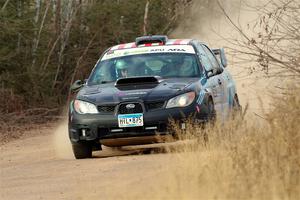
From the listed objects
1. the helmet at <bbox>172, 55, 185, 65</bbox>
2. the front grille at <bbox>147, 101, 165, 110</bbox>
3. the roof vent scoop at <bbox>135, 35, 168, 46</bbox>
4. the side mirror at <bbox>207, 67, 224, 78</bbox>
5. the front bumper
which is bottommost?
the front bumper

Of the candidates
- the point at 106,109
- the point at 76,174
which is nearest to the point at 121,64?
the point at 106,109

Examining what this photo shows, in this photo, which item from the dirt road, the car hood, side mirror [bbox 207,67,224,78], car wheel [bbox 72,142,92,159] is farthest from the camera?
side mirror [bbox 207,67,224,78]

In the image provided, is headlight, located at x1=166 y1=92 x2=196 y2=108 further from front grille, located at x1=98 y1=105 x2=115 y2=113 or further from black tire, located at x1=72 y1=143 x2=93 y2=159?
black tire, located at x1=72 y1=143 x2=93 y2=159

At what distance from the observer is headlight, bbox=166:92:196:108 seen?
42.2ft

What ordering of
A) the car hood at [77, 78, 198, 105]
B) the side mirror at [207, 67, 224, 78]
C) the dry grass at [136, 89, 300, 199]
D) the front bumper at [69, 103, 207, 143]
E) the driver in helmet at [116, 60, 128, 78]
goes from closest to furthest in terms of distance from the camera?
the dry grass at [136, 89, 300, 199], the front bumper at [69, 103, 207, 143], the car hood at [77, 78, 198, 105], the side mirror at [207, 67, 224, 78], the driver in helmet at [116, 60, 128, 78]

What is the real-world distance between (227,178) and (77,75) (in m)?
19.1

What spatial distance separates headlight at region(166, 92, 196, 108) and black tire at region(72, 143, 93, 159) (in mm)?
1395

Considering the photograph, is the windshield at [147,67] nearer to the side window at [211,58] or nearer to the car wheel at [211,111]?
the car wheel at [211,111]

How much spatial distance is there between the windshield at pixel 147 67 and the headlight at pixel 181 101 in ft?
3.77

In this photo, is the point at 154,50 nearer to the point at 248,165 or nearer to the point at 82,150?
the point at 82,150

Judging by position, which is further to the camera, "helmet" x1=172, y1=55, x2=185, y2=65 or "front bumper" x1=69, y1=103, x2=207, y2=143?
"helmet" x1=172, y1=55, x2=185, y2=65

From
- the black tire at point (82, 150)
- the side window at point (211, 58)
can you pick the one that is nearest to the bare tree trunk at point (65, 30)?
the side window at point (211, 58)

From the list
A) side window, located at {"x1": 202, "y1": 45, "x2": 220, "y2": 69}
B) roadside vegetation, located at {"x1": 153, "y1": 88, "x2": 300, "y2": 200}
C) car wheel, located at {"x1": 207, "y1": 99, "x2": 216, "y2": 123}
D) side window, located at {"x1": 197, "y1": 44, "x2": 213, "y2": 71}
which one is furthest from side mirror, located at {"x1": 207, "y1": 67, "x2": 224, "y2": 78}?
roadside vegetation, located at {"x1": 153, "y1": 88, "x2": 300, "y2": 200}

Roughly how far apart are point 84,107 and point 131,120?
0.76 metres
